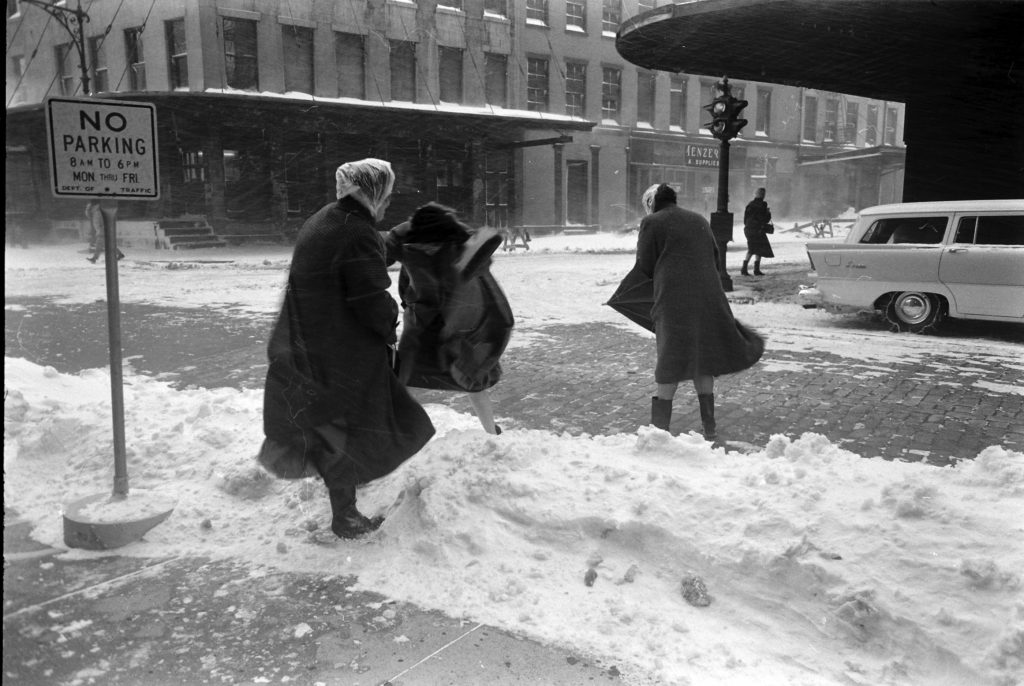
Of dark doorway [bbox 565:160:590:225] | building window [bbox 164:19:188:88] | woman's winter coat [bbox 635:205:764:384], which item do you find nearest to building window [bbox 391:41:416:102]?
building window [bbox 164:19:188:88]

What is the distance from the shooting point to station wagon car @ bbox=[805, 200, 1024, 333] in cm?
791

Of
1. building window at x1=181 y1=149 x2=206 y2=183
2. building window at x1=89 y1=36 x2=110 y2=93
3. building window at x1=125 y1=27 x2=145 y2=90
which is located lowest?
building window at x1=181 y1=149 x2=206 y2=183

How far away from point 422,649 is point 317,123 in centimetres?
703

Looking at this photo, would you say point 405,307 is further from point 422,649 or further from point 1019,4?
point 1019,4

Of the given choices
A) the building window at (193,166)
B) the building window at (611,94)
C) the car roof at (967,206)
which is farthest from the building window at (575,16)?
the building window at (193,166)

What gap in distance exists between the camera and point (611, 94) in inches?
→ 350

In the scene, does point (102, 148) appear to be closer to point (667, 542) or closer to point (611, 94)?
point (667, 542)

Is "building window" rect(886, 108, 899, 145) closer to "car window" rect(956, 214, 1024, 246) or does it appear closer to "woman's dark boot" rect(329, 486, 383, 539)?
"car window" rect(956, 214, 1024, 246)

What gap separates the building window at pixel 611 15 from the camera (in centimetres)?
750

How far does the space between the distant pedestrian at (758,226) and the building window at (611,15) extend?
390cm

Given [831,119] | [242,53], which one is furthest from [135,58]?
[831,119]

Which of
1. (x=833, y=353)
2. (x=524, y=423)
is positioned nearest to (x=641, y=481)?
(x=524, y=423)

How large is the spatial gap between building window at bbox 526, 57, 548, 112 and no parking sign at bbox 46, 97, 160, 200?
499 cm

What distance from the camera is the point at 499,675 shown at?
2.56 m
